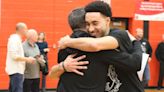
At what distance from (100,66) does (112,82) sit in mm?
237

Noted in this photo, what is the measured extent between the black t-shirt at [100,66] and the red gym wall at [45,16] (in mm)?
9907

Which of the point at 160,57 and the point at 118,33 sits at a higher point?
the point at 118,33

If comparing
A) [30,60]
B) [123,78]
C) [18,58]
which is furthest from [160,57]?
[123,78]

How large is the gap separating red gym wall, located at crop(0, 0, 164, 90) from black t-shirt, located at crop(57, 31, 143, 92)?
390 inches

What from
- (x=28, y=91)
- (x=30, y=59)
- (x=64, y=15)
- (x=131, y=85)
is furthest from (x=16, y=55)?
(x=64, y=15)

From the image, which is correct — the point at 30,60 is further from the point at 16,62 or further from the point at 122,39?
the point at 122,39

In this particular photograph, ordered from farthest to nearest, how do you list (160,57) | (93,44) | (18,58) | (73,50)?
(160,57)
(18,58)
(73,50)
(93,44)

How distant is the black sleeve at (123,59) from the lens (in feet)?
8.45

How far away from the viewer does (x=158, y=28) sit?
563 inches

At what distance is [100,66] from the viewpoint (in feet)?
8.40

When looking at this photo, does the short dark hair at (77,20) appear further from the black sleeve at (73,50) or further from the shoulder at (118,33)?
the shoulder at (118,33)

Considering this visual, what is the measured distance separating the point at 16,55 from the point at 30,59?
10.2 inches

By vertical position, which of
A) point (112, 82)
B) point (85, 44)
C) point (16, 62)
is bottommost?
point (16, 62)

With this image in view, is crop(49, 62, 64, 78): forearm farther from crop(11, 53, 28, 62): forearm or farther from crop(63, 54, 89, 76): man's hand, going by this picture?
crop(11, 53, 28, 62): forearm
